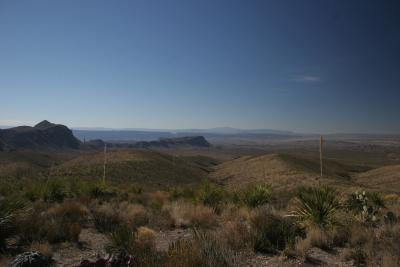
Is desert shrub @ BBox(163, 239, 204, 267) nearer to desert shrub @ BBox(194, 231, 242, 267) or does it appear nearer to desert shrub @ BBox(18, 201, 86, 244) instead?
desert shrub @ BBox(194, 231, 242, 267)

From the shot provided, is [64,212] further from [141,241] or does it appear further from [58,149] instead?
[58,149]

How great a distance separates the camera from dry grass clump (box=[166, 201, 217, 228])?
1143 centimetres

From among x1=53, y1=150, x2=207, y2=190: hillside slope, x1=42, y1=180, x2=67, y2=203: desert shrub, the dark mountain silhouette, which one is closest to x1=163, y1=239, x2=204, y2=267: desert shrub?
x1=42, y1=180, x2=67, y2=203: desert shrub

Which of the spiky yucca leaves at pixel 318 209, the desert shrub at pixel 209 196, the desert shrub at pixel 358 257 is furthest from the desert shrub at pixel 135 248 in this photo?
the desert shrub at pixel 209 196

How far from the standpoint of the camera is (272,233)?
8.64 meters

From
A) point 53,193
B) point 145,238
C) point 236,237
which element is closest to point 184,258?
point 236,237

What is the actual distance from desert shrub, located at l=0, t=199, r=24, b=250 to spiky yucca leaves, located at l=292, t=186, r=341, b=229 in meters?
7.58

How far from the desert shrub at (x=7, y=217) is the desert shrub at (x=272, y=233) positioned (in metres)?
5.83

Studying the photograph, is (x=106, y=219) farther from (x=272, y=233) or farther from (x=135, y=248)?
(x=272, y=233)

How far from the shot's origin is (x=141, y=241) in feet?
26.3

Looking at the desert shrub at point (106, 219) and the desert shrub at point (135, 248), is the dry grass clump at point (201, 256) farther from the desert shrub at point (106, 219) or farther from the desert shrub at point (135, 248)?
the desert shrub at point (106, 219)

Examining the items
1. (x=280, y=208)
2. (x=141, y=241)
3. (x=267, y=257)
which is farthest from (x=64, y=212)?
(x=280, y=208)

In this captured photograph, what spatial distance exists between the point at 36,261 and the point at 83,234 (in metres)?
3.66

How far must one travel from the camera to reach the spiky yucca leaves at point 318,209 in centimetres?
997
